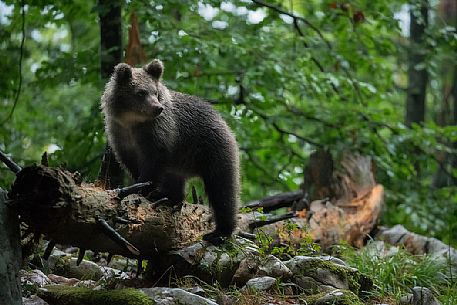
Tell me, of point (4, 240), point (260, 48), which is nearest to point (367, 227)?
point (260, 48)

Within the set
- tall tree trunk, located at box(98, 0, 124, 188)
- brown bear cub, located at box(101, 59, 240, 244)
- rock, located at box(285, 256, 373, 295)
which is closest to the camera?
rock, located at box(285, 256, 373, 295)

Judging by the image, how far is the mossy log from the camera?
3686 millimetres

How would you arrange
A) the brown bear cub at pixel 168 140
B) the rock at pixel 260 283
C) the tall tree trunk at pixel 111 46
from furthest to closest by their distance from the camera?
the tall tree trunk at pixel 111 46 → the brown bear cub at pixel 168 140 → the rock at pixel 260 283

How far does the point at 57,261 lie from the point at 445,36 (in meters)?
6.22

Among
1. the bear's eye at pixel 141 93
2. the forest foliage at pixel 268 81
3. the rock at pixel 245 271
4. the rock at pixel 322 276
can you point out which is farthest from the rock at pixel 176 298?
the forest foliage at pixel 268 81

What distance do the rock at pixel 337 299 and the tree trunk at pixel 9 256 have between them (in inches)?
84.2

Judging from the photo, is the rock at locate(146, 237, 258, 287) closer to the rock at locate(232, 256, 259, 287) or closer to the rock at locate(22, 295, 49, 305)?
the rock at locate(232, 256, 259, 287)

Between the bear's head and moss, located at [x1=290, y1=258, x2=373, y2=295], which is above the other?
the bear's head

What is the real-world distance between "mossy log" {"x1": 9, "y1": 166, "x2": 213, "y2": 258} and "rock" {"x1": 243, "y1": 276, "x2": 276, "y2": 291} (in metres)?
0.63

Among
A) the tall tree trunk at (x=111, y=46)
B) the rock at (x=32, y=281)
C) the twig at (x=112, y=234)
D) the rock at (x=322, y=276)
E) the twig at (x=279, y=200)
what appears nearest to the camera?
the twig at (x=112, y=234)

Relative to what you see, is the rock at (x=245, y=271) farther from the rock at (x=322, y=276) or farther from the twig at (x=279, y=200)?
the twig at (x=279, y=200)

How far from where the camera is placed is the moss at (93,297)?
421 centimetres

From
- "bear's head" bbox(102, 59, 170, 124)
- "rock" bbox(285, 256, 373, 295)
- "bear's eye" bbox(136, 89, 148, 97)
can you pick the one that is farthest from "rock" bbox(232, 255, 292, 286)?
"bear's eye" bbox(136, 89, 148, 97)

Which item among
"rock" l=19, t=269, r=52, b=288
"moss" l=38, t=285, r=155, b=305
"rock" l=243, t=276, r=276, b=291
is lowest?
"rock" l=19, t=269, r=52, b=288
